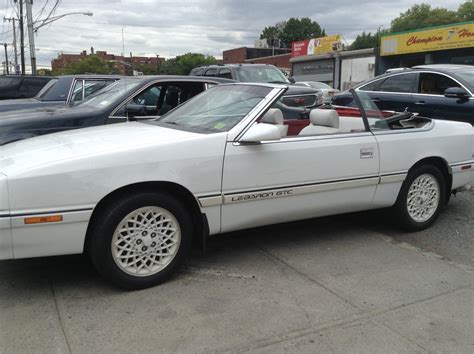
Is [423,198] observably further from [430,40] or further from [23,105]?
[430,40]

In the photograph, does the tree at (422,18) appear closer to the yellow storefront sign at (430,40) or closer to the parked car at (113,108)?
the yellow storefront sign at (430,40)

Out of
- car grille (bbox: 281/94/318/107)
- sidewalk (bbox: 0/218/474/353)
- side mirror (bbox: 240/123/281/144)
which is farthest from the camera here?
car grille (bbox: 281/94/318/107)

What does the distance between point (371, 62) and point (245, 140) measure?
37683 millimetres

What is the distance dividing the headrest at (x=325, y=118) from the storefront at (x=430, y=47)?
2555 cm

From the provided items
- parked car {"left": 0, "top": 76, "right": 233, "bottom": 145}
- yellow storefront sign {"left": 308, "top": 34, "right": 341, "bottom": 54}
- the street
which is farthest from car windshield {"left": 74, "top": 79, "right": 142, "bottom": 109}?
yellow storefront sign {"left": 308, "top": 34, "right": 341, "bottom": 54}

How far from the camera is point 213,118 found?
4215mm

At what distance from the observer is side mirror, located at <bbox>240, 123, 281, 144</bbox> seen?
377 cm

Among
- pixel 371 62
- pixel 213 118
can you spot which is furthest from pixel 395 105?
pixel 371 62

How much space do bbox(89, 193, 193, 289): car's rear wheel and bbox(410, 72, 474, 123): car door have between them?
221 inches

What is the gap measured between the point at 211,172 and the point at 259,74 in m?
7.24

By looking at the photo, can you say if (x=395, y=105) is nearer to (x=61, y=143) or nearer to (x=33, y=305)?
(x=61, y=143)

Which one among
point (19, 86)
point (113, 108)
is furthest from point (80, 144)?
point (19, 86)

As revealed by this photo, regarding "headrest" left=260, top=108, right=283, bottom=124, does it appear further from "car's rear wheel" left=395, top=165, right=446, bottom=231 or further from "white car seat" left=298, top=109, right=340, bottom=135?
"car's rear wheel" left=395, top=165, right=446, bottom=231

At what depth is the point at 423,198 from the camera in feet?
16.6
